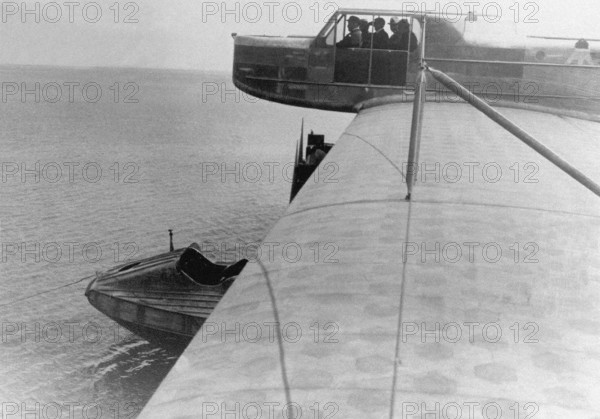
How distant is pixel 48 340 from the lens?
2088cm

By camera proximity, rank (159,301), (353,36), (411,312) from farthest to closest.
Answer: (353,36), (159,301), (411,312)

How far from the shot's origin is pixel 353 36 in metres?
14.8

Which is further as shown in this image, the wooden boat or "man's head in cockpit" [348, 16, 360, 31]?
"man's head in cockpit" [348, 16, 360, 31]

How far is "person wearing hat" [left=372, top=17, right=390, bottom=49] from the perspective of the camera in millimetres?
14758

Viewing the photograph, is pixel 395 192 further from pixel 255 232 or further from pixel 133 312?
pixel 255 232

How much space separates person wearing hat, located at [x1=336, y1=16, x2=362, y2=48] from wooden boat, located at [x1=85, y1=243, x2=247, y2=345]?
508cm

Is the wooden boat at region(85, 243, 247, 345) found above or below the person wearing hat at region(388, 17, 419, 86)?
below

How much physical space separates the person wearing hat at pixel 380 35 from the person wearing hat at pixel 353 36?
323 millimetres

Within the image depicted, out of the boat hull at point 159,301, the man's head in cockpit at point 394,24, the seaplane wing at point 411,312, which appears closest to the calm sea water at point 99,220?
the boat hull at point 159,301

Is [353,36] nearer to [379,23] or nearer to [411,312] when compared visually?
[379,23]

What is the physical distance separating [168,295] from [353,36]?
21.6 ft

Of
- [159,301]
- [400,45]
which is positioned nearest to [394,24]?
[400,45]

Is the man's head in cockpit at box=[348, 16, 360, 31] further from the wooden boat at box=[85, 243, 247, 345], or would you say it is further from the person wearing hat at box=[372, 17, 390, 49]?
the wooden boat at box=[85, 243, 247, 345]

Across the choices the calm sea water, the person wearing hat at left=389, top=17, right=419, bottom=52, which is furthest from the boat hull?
the person wearing hat at left=389, top=17, right=419, bottom=52
